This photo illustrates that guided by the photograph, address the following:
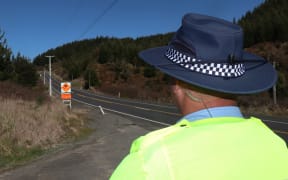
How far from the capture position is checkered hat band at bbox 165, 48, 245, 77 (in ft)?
4.77

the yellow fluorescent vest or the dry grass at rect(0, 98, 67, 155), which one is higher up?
the yellow fluorescent vest

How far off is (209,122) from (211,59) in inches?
9.2

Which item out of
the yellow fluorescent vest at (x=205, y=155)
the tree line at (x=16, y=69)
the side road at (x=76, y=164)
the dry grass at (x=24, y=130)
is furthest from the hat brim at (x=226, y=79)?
the tree line at (x=16, y=69)

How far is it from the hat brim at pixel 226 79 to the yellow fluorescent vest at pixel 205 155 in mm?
129

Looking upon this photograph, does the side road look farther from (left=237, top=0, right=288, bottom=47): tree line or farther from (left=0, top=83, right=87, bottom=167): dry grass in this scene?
(left=237, top=0, right=288, bottom=47): tree line

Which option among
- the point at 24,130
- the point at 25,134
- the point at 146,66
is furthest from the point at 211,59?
the point at 146,66

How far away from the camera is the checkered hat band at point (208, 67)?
1.45 meters

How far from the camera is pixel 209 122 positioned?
138 cm

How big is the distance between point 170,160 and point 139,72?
104 m

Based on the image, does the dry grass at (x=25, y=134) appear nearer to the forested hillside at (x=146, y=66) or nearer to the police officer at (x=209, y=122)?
the police officer at (x=209, y=122)

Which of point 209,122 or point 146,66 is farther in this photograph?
point 146,66

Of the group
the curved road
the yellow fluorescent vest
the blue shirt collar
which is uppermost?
the blue shirt collar

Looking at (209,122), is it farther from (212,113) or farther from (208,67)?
(208,67)

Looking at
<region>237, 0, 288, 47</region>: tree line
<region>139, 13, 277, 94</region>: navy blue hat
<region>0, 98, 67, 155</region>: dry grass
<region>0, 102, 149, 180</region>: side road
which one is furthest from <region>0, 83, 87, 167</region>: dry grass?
<region>237, 0, 288, 47</region>: tree line
